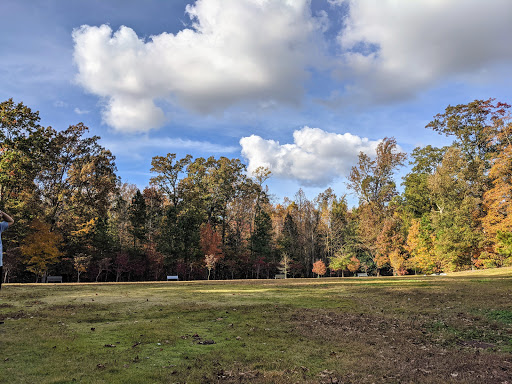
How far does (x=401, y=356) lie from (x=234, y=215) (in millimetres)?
50121

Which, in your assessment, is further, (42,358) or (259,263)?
(259,263)

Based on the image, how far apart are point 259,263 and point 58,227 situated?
92.9ft

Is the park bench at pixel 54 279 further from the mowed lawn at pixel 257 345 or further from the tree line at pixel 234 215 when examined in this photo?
the mowed lawn at pixel 257 345

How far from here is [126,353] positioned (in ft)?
19.0

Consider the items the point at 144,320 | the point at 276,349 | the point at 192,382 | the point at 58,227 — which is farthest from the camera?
the point at 58,227

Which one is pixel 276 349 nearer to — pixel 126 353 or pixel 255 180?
pixel 126 353

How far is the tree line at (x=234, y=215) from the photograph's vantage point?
108ft

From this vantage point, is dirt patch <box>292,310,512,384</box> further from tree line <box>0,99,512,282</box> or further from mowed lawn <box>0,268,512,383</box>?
tree line <box>0,99,512,282</box>

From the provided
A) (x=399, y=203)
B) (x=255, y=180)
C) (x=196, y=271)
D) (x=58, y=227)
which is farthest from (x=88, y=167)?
(x=399, y=203)

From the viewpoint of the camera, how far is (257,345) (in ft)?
21.4

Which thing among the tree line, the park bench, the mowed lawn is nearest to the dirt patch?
the mowed lawn

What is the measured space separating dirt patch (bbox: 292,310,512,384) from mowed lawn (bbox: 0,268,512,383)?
0.06 feet

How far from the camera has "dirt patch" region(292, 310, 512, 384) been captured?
15.9 feet

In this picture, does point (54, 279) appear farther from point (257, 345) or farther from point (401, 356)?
point (401, 356)
